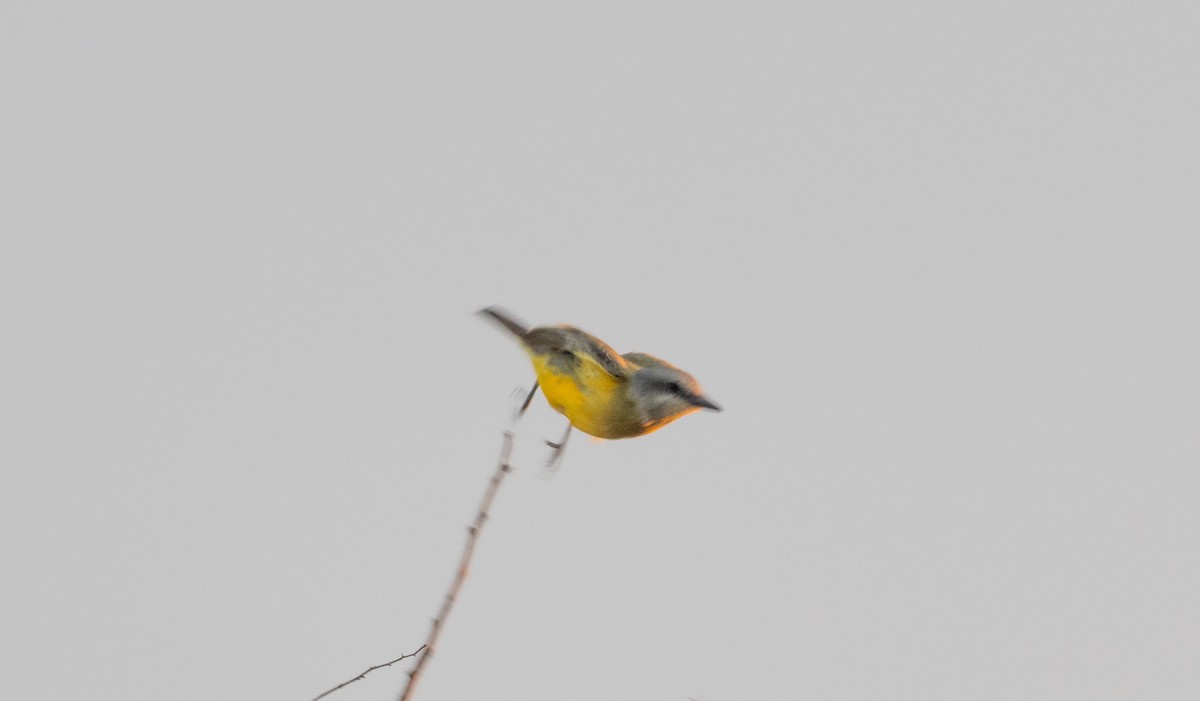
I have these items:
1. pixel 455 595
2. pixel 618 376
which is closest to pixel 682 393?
pixel 618 376

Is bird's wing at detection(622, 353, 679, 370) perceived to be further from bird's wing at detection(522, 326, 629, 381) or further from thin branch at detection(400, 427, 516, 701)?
thin branch at detection(400, 427, 516, 701)

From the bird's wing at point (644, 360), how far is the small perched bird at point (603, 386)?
53 millimetres

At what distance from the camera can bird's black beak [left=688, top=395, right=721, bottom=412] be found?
12.8 feet

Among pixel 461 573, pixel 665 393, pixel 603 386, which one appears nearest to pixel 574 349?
pixel 603 386

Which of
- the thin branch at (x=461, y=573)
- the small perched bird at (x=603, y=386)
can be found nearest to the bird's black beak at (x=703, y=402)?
the small perched bird at (x=603, y=386)

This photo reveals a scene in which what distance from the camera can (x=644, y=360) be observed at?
13.5 feet

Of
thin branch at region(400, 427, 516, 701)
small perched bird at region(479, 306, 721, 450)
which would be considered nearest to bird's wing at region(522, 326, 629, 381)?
small perched bird at region(479, 306, 721, 450)

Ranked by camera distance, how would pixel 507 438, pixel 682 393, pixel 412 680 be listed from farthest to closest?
1. pixel 682 393
2. pixel 507 438
3. pixel 412 680

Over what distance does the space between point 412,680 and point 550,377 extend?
1.82 metres

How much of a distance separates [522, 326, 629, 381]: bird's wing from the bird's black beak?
24 cm

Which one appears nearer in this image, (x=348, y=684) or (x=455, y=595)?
(x=455, y=595)

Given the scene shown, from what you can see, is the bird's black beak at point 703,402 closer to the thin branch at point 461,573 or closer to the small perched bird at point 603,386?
the small perched bird at point 603,386

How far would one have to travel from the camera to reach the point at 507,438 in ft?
9.20

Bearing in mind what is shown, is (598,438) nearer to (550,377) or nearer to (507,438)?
(550,377)
